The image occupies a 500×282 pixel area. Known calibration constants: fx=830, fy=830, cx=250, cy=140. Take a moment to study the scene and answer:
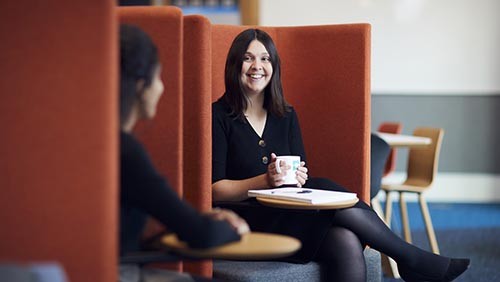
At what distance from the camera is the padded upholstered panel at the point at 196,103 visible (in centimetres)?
275

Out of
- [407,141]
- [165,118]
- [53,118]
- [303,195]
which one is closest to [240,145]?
[303,195]

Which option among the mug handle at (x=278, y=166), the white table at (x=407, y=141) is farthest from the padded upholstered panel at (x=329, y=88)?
the white table at (x=407, y=141)

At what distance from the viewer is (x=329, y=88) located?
342cm

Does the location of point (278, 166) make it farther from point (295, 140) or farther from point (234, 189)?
point (295, 140)

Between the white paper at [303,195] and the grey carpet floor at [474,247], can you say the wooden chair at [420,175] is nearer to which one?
the grey carpet floor at [474,247]

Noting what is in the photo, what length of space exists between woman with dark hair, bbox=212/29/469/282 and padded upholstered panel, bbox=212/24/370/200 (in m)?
0.33

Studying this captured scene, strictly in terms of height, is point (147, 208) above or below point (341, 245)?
above

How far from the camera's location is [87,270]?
4.86 ft

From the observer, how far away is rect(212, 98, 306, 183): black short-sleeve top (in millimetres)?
2957

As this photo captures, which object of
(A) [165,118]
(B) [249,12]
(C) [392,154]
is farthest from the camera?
(B) [249,12]

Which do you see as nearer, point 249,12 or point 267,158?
point 267,158

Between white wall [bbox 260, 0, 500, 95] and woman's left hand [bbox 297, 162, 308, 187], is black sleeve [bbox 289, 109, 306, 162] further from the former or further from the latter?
white wall [bbox 260, 0, 500, 95]

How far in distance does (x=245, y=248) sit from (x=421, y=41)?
22.4ft

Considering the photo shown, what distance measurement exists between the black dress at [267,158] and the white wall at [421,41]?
199 inches
